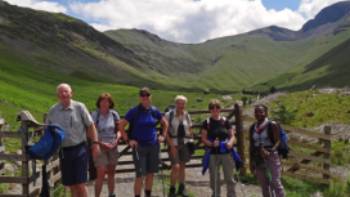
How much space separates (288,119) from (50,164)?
29.7m

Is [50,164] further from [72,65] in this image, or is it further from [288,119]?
[72,65]

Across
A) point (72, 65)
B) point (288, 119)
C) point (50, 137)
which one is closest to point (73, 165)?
point (50, 137)

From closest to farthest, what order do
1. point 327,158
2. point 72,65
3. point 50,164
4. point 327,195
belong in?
point 50,164 < point 327,195 < point 327,158 < point 72,65

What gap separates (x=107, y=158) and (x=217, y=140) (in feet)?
Answer: 8.79

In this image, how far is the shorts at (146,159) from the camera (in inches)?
462

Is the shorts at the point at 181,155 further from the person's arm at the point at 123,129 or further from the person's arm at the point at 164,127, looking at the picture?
the person's arm at the point at 123,129

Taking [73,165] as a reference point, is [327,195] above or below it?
below

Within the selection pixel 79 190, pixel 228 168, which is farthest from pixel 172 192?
pixel 79 190

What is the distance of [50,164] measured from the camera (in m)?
13.7

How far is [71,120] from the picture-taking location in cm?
1005

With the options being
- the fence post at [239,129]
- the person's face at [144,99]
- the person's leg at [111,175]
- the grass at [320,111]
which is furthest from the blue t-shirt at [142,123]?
the grass at [320,111]

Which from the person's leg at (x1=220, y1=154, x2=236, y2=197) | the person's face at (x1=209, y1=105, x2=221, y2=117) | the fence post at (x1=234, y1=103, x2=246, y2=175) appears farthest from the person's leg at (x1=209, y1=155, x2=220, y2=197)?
the fence post at (x1=234, y1=103, x2=246, y2=175)

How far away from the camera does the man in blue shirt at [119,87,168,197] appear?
11.6 meters

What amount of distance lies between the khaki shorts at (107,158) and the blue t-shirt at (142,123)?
850mm
